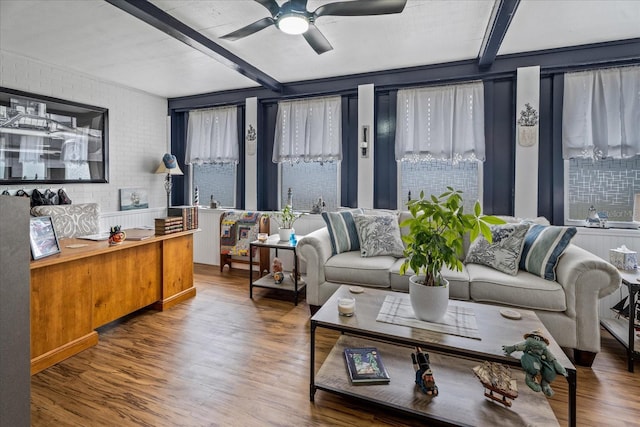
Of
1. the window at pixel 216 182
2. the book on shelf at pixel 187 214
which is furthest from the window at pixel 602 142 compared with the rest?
the window at pixel 216 182

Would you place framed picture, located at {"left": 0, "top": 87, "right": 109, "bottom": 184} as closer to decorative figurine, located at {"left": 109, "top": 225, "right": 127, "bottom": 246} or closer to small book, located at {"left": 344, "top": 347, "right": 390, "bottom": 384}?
decorative figurine, located at {"left": 109, "top": 225, "right": 127, "bottom": 246}

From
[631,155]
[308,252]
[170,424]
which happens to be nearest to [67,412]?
[170,424]

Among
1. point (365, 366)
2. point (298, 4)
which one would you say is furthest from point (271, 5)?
point (365, 366)

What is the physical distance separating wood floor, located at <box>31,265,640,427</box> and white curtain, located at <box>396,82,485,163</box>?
222 centimetres

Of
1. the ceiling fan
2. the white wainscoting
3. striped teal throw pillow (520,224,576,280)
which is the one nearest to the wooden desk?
the ceiling fan

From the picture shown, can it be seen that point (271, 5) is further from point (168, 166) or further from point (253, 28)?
point (168, 166)

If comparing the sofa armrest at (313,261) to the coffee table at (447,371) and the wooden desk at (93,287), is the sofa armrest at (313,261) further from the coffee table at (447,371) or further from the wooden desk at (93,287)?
the wooden desk at (93,287)

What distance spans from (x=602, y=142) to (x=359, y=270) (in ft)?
8.95

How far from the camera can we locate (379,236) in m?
3.33

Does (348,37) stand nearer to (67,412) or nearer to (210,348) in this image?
(210,348)

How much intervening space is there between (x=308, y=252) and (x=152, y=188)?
3.34 m

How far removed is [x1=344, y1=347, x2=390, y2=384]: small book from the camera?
74.1 inches

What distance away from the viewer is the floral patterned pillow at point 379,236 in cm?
328

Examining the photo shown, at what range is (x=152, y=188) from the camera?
520 cm
